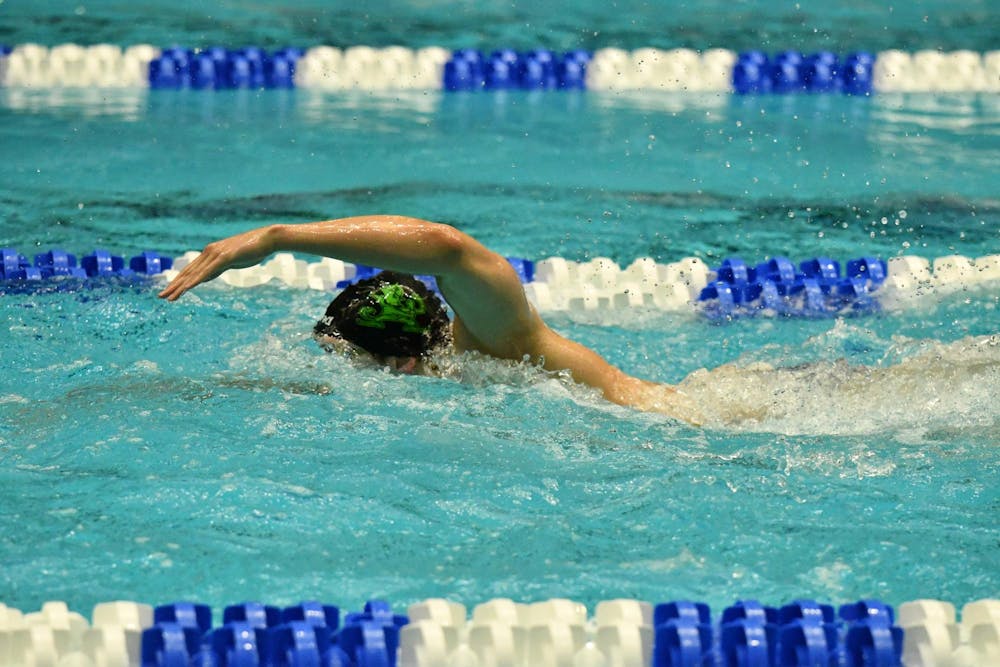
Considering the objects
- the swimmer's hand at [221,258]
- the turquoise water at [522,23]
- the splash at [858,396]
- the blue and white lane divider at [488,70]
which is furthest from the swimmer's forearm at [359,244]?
the turquoise water at [522,23]

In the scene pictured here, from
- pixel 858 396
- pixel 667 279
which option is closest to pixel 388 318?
pixel 858 396

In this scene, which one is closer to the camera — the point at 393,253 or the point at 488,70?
the point at 393,253

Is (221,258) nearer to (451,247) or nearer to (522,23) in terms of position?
(451,247)

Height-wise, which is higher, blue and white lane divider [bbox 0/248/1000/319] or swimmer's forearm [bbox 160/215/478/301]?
swimmer's forearm [bbox 160/215/478/301]

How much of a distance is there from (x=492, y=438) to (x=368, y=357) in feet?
1.11

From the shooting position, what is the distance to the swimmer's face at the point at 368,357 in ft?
9.81

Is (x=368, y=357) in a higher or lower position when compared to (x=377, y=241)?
lower

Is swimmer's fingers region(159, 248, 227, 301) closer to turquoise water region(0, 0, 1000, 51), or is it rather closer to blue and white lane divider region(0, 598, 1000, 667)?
blue and white lane divider region(0, 598, 1000, 667)

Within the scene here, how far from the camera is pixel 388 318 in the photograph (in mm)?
2971

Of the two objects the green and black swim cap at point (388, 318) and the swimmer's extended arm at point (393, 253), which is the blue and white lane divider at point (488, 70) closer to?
the green and black swim cap at point (388, 318)

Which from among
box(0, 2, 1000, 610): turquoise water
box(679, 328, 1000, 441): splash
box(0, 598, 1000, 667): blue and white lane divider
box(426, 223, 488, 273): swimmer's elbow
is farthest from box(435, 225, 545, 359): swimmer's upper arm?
box(0, 598, 1000, 667): blue and white lane divider

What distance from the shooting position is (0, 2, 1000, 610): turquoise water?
2.60 meters

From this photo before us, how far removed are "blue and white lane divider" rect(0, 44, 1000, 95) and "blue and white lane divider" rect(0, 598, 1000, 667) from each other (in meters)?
5.19

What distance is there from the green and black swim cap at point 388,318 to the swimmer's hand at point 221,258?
39cm
